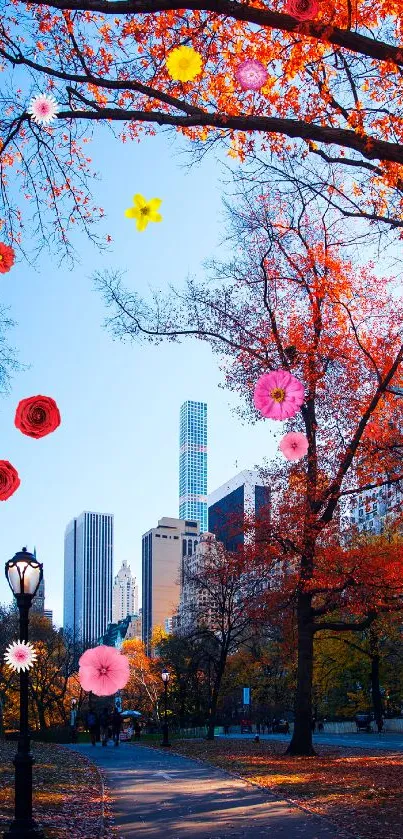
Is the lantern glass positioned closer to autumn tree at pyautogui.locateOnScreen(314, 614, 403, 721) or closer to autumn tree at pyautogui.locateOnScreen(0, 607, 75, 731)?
autumn tree at pyautogui.locateOnScreen(314, 614, 403, 721)

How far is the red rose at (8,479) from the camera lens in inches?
239

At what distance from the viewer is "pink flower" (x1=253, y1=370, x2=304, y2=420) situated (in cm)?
727

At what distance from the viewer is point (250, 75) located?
11.0 metres

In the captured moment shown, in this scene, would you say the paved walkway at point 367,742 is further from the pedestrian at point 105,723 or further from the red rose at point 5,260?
the red rose at point 5,260

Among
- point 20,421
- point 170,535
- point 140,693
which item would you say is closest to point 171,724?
point 140,693

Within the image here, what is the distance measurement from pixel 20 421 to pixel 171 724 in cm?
6278

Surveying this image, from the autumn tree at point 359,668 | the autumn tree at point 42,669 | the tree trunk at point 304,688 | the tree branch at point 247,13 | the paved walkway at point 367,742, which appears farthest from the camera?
the autumn tree at point 42,669

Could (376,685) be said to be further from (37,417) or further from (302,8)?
(37,417)

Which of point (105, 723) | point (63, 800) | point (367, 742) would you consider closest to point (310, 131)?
point (63, 800)

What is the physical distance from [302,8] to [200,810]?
33.4 ft

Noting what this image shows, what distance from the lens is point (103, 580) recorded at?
7249 inches

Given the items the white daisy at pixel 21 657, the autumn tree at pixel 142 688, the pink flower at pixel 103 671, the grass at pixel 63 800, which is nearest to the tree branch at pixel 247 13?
the white daisy at pixel 21 657

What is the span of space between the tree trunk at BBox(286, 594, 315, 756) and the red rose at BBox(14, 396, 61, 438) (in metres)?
21.1

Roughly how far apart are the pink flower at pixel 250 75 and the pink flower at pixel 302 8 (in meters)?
3.89
